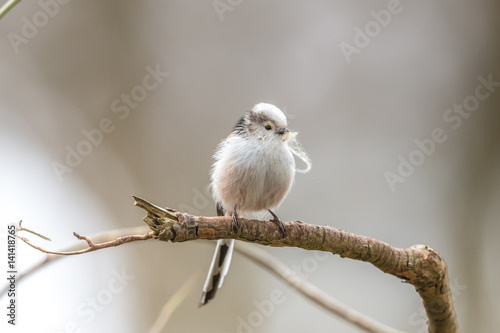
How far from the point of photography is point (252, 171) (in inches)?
90.7

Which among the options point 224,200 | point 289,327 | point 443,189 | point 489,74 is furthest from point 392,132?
point 224,200

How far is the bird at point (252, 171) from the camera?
2.31 metres

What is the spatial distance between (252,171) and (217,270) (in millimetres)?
601

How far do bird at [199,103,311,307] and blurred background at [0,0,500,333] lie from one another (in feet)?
2.54

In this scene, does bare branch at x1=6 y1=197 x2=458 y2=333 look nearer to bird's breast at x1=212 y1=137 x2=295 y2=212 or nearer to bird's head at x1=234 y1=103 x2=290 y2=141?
bird's breast at x1=212 y1=137 x2=295 y2=212

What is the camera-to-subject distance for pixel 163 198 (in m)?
3.21

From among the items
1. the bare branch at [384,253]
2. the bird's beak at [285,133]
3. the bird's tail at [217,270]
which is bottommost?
the bird's tail at [217,270]

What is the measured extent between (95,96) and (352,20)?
98.2 inches

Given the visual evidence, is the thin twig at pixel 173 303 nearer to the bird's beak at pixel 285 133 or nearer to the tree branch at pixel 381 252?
the tree branch at pixel 381 252

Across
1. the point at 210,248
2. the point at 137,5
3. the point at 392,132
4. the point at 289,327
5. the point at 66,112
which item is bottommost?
the point at 289,327

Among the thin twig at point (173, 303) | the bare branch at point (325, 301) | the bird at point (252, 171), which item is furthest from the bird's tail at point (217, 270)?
the bare branch at point (325, 301)

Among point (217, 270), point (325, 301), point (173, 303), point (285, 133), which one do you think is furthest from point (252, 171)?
point (173, 303)

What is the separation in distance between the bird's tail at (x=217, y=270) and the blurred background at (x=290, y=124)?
585 millimetres

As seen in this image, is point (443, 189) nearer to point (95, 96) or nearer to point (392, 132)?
point (392, 132)
